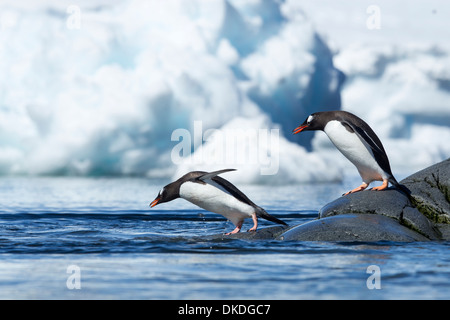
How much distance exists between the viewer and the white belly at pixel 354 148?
10.3 meters

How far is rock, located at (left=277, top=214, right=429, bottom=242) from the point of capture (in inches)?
361

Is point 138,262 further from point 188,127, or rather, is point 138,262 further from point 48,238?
point 188,127

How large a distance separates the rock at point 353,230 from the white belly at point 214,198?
756 millimetres

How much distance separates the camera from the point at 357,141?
10.4 meters

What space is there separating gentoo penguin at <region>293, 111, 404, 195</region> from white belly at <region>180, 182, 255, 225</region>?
149 cm

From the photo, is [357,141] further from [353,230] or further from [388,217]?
[353,230]

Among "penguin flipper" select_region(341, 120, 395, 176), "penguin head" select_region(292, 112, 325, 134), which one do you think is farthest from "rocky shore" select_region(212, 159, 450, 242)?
"penguin head" select_region(292, 112, 325, 134)

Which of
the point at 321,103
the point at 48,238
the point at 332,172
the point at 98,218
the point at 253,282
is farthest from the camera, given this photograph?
the point at 321,103

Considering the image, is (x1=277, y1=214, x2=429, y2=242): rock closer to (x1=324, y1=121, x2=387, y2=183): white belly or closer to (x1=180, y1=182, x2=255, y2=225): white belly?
(x1=180, y1=182, x2=255, y2=225): white belly

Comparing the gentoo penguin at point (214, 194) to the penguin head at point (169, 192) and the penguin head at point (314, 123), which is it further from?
the penguin head at point (314, 123)

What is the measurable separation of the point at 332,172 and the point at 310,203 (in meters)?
15.9

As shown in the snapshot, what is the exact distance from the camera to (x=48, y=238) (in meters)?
10.1

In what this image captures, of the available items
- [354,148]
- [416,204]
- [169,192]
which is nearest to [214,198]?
[169,192]
